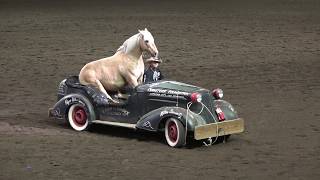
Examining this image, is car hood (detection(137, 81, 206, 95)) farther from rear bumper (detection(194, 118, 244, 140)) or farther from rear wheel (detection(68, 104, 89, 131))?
rear wheel (detection(68, 104, 89, 131))

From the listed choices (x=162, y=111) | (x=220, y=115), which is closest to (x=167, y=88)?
(x=162, y=111)

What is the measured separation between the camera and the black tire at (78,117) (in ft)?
26.9

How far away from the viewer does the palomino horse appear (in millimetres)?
8141

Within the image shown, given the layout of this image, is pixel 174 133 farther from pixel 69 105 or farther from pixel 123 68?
pixel 69 105

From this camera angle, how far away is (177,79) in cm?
1212

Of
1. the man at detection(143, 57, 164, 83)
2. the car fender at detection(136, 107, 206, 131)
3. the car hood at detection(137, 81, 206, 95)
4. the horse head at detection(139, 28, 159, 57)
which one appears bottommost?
the car fender at detection(136, 107, 206, 131)

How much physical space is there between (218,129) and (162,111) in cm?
59

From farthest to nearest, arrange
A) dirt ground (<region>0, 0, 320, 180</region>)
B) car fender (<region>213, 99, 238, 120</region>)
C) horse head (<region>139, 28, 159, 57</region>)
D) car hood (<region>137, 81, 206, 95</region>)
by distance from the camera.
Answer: horse head (<region>139, 28, 159, 57</region>) < car fender (<region>213, 99, 238, 120</region>) < car hood (<region>137, 81, 206, 95</region>) < dirt ground (<region>0, 0, 320, 180</region>)

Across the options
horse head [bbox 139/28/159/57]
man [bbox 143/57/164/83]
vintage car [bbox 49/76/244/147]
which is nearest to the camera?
vintage car [bbox 49/76/244/147]

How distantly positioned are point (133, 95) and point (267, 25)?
42.7 ft

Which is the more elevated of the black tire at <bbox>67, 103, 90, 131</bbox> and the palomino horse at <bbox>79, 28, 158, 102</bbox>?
the palomino horse at <bbox>79, 28, 158, 102</bbox>

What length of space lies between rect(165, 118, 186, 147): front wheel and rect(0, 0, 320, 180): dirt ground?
0.12 meters

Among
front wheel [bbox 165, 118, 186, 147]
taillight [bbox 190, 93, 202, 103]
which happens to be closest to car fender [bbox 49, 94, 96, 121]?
front wheel [bbox 165, 118, 186, 147]

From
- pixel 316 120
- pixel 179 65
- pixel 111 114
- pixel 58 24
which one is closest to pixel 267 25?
pixel 58 24
